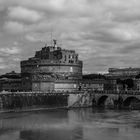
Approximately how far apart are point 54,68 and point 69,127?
49861mm

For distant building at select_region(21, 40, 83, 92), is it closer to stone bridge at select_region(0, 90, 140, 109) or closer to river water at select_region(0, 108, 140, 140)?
stone bridge at select_region(0, 90, 140, 109)

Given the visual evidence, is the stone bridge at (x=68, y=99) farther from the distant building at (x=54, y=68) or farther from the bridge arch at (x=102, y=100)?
the distant building at (x=54, y=68)

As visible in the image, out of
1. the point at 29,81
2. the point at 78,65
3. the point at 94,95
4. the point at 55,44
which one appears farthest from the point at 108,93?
the point at 55,44

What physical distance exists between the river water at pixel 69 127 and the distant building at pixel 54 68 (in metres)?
28.7

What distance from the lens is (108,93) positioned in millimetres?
70750

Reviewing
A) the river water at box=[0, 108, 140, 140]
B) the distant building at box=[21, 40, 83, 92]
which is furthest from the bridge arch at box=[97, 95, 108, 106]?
the river water at box=[0, 108, 140, 140]

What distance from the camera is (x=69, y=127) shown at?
4250 cm

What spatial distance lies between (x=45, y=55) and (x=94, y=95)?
1168 inches

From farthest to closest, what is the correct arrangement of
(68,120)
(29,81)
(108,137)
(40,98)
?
(29,81), (40,98), (68,120), (108,137)

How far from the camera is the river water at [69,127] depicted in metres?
36.4

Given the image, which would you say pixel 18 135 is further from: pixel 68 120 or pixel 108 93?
pixel 108 93

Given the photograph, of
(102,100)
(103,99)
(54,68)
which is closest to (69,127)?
(103,99)

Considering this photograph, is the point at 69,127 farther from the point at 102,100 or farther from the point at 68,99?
the point at 102,100

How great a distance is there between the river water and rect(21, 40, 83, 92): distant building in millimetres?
28705
